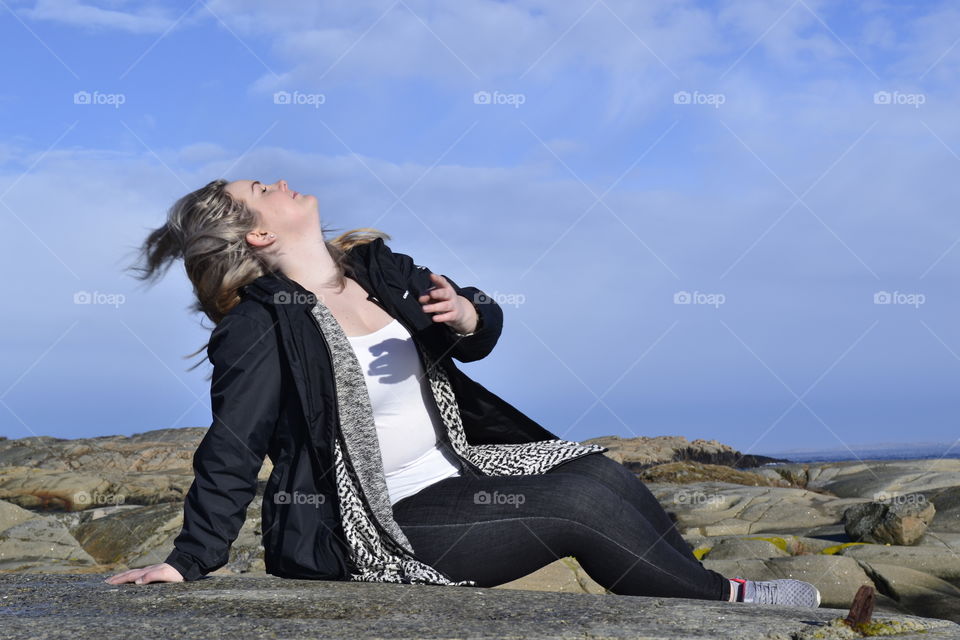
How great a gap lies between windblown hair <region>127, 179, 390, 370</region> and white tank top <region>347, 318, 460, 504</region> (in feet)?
1.41

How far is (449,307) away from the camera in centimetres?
342

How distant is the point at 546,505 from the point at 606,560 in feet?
1.07

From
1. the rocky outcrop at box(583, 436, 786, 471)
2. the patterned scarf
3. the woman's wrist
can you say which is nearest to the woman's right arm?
the patterned scarf

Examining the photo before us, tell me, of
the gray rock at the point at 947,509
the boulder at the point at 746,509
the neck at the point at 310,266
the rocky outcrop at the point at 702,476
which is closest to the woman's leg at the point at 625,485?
the neck at the point at 310,266

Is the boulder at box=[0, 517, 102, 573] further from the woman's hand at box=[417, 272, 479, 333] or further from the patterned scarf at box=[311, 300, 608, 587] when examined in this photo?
the woman's hand at box=[417, 272, 479, 333]

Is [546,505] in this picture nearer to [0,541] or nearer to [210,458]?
[210,458]

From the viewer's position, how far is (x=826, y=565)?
587 centimetres

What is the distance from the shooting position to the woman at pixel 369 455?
3328mm

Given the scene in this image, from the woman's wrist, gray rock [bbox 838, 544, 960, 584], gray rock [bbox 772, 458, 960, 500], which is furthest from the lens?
gray rock [bbox 772, 458, 960, 500]

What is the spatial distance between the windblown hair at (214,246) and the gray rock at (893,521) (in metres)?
5.37

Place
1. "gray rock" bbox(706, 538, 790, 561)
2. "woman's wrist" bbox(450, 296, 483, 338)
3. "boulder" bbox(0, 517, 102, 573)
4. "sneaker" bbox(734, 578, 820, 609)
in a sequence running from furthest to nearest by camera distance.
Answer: "boulder" bbox(0, 517, 102, 573), "gray rock" bbox(706, 538, 790, 561), "woman's wrist" bbox(450, 296, 483, 338), "sneaker" bbox(734, 578, 820, 609)

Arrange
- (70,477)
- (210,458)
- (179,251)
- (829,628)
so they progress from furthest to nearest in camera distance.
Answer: (70,477) → (179,251) → (210,458) → (829,628)

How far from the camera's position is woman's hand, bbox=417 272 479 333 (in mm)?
3406

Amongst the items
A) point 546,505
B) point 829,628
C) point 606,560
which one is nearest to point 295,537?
point 546,505
